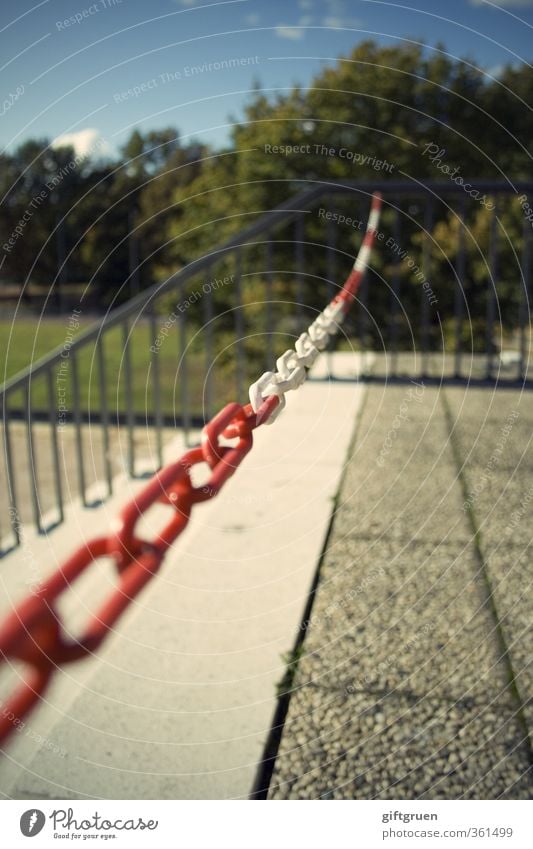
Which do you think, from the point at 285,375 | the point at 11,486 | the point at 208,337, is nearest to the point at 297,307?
the point at 208,337

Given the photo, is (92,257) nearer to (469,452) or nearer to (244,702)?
(469,452)

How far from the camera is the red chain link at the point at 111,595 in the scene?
21.7 inches

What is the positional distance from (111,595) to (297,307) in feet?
28.4

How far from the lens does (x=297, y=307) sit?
9.19 m

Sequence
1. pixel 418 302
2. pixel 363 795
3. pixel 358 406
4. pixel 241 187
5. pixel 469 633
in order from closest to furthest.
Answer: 1. pixel 363 795
2. pixel 469 633
3. pixel 358 406
4. pixel 418 302
5. pixel 241 187

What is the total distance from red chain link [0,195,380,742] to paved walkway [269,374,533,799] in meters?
0.63

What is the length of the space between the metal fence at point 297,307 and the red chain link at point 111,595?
90 cm

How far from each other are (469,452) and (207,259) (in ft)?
3.50

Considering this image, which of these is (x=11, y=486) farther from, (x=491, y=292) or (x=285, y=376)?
(x=491, y=292)

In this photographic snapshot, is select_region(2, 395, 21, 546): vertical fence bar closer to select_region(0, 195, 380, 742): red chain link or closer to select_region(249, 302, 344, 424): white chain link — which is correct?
select_region(249, 302, 344, 424): white chain link

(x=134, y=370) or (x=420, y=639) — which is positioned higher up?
(x=134, y=370)

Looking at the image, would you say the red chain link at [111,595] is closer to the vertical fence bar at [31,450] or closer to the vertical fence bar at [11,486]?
the vertical fence bar at [11,486]

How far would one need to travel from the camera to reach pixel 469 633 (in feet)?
5.29

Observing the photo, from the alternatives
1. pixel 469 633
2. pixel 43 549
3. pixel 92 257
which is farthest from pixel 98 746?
pixel 92 257
